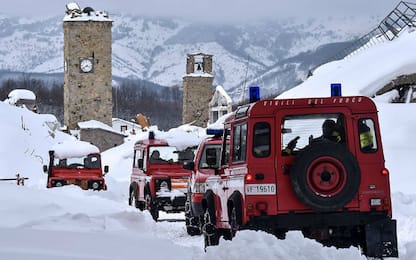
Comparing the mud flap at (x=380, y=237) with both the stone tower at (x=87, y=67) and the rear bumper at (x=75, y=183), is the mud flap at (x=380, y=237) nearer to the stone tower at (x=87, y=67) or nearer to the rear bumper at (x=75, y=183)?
the rear bumper at (x=75, y=183)

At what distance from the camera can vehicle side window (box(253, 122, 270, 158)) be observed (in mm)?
10750

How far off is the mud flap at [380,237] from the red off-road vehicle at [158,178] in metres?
8.91

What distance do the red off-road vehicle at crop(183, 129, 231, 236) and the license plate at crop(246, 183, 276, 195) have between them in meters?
3.11

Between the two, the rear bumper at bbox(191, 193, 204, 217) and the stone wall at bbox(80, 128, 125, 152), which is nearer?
the rear bumper at bbox(191, 193, 204, 217)

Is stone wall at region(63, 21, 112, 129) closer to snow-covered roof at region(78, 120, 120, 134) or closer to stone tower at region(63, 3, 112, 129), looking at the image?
stone tower at region(63, 3, 112, 129)

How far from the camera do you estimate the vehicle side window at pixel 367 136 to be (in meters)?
10.8

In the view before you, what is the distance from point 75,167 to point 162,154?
5170mm

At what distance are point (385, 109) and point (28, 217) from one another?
17905mm

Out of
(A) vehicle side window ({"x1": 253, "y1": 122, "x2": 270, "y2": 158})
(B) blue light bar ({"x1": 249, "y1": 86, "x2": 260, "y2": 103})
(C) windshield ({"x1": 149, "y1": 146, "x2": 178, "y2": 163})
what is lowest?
(A) vehicle side window ({"x1": 253, "y1": 122, "x2": 270, "y2": 158})

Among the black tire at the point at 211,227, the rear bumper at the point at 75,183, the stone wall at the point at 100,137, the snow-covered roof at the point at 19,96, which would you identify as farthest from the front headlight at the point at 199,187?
the stone wall at the point at 100,137

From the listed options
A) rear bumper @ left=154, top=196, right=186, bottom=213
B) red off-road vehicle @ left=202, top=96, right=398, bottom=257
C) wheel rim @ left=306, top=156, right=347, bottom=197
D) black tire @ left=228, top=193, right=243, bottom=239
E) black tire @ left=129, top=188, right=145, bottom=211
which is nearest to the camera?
wheel rim @ left=306, top=156, right=347, bottom=197

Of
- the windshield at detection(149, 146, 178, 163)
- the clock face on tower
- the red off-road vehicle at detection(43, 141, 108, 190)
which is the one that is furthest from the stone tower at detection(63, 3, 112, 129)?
the windshield at detection(149, 146, 178, 163)

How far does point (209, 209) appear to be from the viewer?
43.8 feet

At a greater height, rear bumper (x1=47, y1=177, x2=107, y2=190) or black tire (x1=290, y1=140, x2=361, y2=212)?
rear bumper (x1=47, y1=177, x2=107, y2=190)
